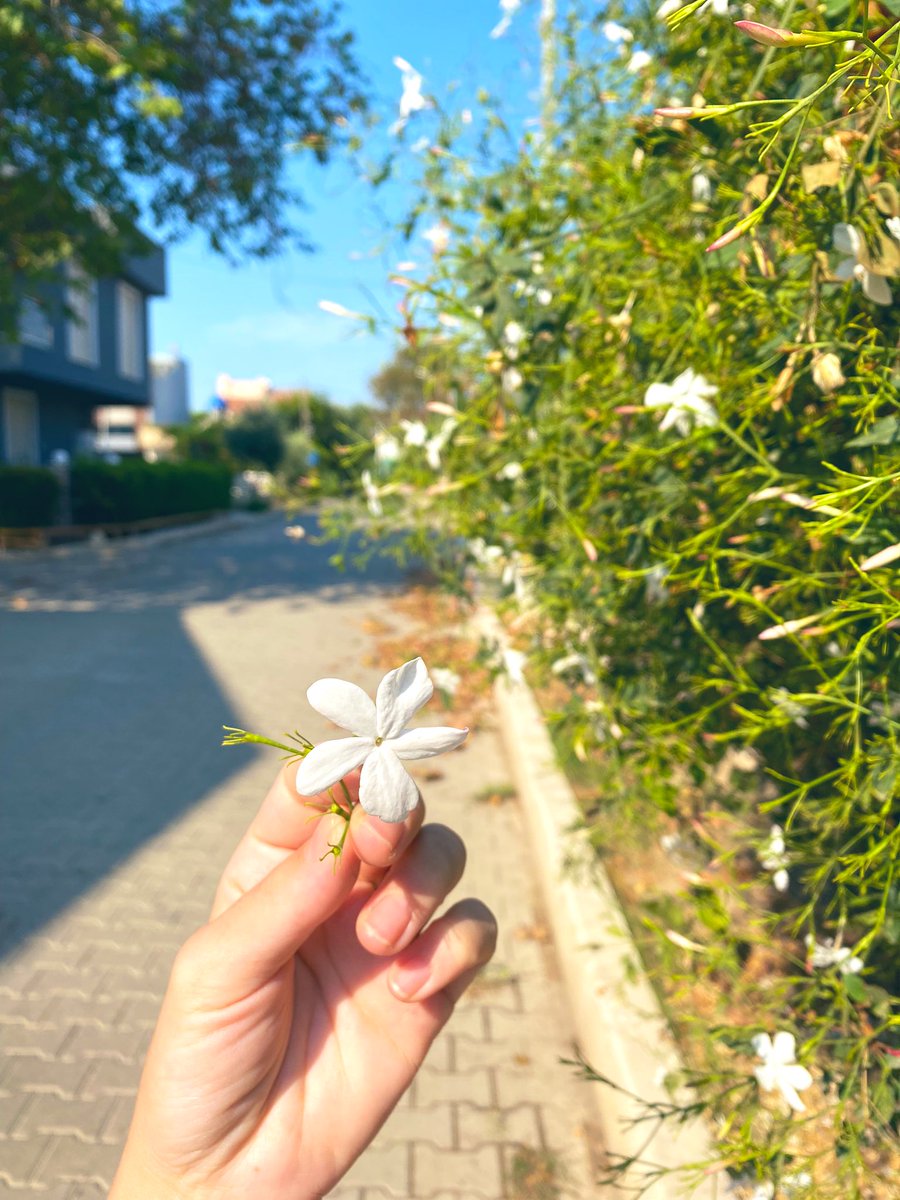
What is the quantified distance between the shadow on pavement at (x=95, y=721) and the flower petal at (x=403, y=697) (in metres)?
3.67

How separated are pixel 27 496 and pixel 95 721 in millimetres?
10380

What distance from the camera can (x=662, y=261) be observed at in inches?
65.4

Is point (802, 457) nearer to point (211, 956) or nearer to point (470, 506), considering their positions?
point (470, 506)

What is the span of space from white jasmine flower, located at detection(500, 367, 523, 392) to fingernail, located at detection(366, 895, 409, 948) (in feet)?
3.63

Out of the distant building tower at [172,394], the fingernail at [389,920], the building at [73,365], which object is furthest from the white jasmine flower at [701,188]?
the distant building tower at [172,394]

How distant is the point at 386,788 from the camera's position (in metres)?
0.74

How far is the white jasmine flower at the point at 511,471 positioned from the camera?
1.93 meters

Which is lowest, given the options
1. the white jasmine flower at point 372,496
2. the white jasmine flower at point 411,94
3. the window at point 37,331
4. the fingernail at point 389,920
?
the fingernail at point 389,920

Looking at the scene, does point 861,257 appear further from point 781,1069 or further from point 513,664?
point 513,664

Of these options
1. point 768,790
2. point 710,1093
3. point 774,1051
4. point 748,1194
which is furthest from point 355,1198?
point 768,790

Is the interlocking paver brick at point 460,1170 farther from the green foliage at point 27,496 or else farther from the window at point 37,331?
the window at point 37,331

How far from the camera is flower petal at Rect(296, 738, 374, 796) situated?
2.36 feet

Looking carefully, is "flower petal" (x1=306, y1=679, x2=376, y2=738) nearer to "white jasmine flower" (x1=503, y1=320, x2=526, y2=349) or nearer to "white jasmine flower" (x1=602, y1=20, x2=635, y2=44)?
"white jasmine flower" (x1=503, y1=320, x2=526, y2=349)

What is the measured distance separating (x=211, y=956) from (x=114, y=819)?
13.4 feet
